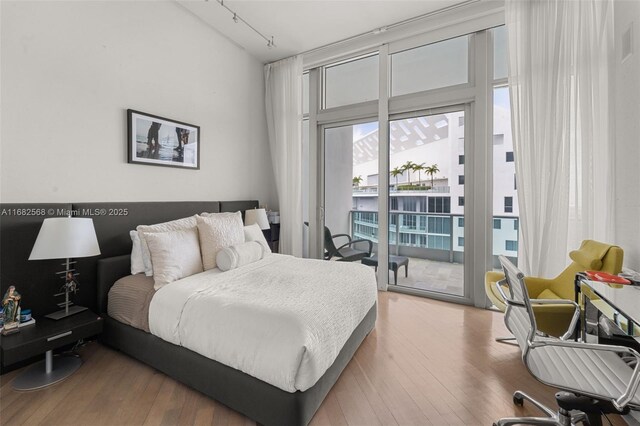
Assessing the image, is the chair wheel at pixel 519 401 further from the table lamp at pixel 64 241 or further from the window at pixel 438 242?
the table lamp at pixel 64 241

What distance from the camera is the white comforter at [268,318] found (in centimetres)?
138

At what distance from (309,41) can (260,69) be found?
3.16 ft

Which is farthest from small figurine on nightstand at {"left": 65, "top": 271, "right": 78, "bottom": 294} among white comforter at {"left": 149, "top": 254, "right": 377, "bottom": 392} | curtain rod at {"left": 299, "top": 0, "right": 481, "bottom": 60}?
curtain rod at {"left": 299, "top": 0, "right": 481, "bottom": 60}

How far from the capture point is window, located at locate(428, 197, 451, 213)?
343 centimetres

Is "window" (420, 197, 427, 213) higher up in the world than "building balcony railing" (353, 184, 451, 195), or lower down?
lower down

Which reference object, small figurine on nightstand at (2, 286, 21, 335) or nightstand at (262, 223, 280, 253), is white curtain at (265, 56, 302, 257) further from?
small figurine on nightstand at (2, 286, 21, 335)

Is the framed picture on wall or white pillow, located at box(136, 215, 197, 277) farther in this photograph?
the framed picture on wall

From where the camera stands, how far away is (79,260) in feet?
7.29

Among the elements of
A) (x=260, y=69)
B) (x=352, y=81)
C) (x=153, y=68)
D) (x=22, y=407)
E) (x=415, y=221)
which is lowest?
(x=22, y=407)

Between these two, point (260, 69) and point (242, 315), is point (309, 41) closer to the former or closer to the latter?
point (260, 69)

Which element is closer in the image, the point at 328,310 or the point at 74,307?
the point at 328,310

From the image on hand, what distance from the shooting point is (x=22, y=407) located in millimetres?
1583

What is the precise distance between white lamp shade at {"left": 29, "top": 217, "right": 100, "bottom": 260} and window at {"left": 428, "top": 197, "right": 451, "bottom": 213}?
3501 millimetres

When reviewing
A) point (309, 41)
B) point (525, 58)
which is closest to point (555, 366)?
point (525, 58)
